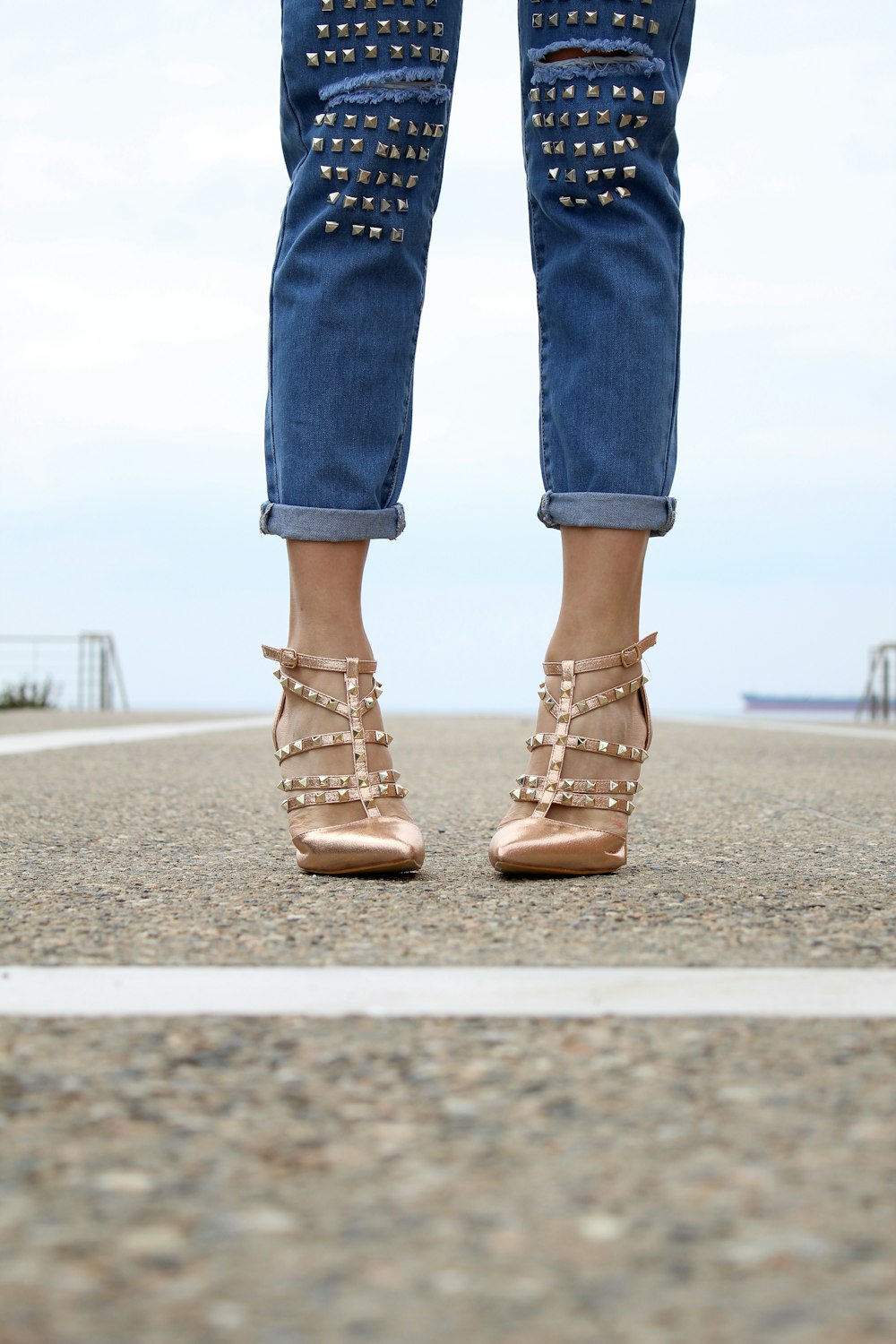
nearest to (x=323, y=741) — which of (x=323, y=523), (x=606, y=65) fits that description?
(x=323, y=523)

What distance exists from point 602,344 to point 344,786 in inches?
19.0

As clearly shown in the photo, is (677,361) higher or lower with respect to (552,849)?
higher

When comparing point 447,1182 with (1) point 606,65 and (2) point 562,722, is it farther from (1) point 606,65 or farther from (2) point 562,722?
(1) point 606,65

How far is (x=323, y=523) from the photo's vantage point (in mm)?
1239

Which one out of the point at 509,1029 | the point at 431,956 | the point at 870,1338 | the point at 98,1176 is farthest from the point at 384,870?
the point at 870,1338

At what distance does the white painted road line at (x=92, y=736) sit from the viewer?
11.2 feet

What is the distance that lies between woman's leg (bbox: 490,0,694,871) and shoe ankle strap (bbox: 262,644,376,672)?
0.57 ft

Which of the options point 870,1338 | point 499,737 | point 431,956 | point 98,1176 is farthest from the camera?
point 499,737

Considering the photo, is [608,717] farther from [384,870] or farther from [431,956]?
[431,956]

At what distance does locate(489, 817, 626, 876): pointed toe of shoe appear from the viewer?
1.14 metres

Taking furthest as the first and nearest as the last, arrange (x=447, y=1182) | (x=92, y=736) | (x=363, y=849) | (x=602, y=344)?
(x=92, y=736) < (x=602, y=344) < (x=363, y=849) < (x=447, y=1182)

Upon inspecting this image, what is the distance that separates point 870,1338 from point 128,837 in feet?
3.84

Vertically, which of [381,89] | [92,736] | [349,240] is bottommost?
[92,736]

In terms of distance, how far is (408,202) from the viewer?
1.25 meters
